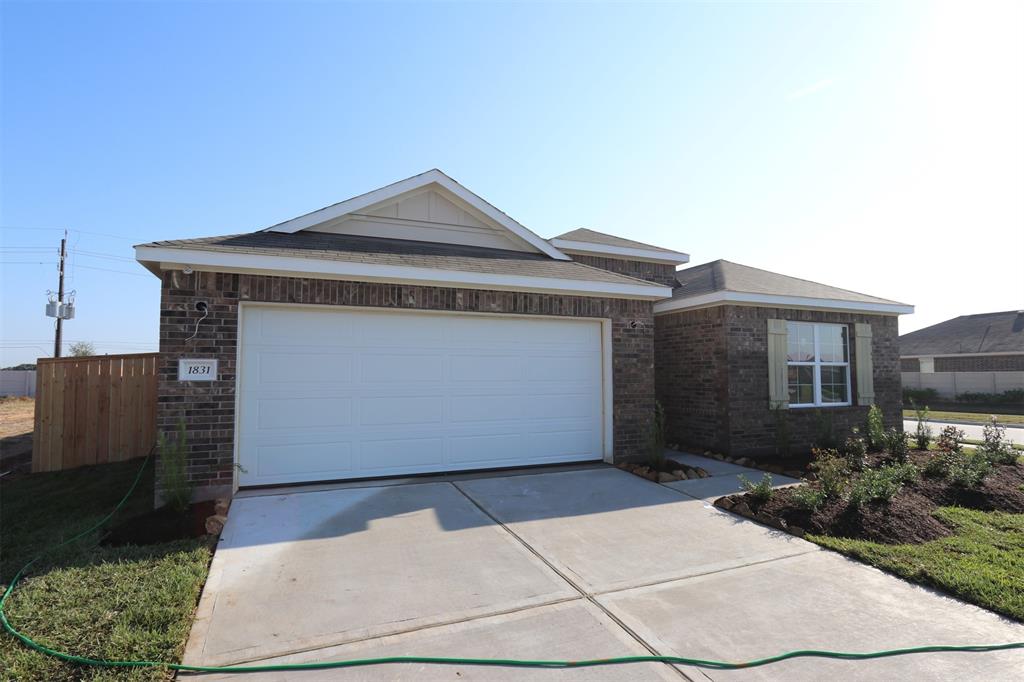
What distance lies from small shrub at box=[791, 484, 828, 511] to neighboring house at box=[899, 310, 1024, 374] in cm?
2702

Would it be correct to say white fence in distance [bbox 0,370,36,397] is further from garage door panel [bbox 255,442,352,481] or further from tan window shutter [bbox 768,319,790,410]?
tan window shutter [bbox 768,319,790,410]

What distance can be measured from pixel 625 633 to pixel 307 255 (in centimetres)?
544

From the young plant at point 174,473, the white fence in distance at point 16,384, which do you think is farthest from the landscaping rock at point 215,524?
the white fence in distance at point 16,384

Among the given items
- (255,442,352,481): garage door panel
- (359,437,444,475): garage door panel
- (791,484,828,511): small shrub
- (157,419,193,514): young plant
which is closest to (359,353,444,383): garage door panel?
(359,437,444,475): garage door panel

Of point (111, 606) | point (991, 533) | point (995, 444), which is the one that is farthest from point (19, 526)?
point (995, 444)

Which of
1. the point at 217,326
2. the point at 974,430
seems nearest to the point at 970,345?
the point at 974,430

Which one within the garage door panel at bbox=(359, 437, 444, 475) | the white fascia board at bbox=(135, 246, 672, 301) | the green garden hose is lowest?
the green garden hose

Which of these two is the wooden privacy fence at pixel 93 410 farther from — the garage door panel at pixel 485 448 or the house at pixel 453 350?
the garage door panel at pixel 485 448

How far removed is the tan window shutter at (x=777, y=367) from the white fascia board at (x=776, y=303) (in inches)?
16.5

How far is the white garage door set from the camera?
252 inches

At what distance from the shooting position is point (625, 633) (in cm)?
321

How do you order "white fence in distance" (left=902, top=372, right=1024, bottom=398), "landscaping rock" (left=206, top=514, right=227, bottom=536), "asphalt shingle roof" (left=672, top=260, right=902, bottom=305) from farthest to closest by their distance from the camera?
"white fence in distance" (left=902, top=372, right=1024, bottom=398) → "asphalt shingle roof" (left=672, top=260, right=902, bottom=305) → "landscaping rock" (left=206, top=514, right=227, bottom=536)

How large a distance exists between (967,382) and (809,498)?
85.9 ft

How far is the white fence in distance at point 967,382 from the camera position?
23116 millimetres
